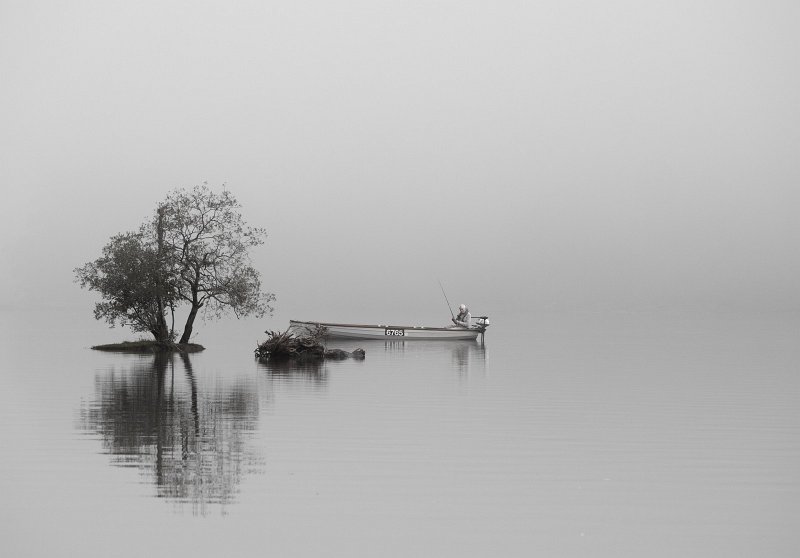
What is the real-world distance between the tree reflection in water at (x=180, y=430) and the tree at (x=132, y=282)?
18755 millimetres

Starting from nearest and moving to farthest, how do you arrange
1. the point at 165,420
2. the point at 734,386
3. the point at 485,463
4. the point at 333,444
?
the point at 485,463 → the point at 333,444 → the point at 165,420 → the point at 734,386

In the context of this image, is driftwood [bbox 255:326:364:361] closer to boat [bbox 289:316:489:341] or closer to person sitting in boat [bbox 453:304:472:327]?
boat [bbox 289:316:489:341]

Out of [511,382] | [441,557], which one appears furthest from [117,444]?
[511,382]

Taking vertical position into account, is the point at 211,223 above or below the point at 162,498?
above

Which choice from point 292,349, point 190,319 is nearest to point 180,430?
point 292,349

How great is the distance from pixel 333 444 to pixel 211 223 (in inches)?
1641

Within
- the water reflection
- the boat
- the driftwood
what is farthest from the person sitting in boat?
the water reflection

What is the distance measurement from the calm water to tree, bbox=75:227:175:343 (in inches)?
724

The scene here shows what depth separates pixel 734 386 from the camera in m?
44.2

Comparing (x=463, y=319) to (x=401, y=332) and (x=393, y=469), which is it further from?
(x=393, y=469)

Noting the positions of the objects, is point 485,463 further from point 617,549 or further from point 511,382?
point 511,382

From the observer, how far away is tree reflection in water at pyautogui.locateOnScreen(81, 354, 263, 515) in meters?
18.6

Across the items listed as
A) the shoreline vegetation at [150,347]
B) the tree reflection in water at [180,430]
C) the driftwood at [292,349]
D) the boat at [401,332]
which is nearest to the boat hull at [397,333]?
the boat at [401,332]

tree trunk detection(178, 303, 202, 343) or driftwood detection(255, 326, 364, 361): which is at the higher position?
tree trunk detection(178, 303, 202, 343)
